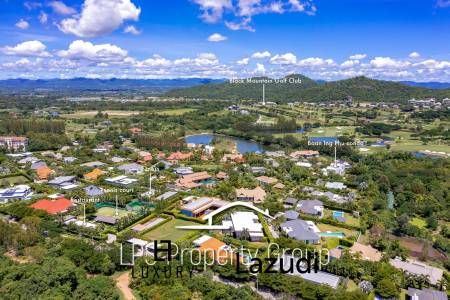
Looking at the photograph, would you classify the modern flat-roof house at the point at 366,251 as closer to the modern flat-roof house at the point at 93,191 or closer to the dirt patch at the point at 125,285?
the dirt patch at the point at 125,285

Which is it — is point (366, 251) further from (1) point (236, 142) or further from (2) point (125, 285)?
(1) point (236, 142)

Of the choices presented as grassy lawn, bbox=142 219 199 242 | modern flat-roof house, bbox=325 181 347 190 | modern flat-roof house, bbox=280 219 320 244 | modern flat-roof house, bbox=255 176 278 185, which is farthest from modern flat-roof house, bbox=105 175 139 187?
modern flat-roof house, bbox=325 181 347 190

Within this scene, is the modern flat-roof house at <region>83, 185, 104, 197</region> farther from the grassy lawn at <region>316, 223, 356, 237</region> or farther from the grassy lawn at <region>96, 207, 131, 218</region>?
the grassy lawn at <region>316, 223, 356, 237</region>

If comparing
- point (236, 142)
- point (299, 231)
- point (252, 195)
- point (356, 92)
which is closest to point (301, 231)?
point (299, 231)

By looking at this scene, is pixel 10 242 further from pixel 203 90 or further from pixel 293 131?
pixel 203 90

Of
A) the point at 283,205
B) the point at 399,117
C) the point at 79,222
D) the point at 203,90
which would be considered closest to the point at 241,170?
the point at 283,205

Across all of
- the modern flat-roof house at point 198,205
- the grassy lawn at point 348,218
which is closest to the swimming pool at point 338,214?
the grassy lawn at point 348,218
